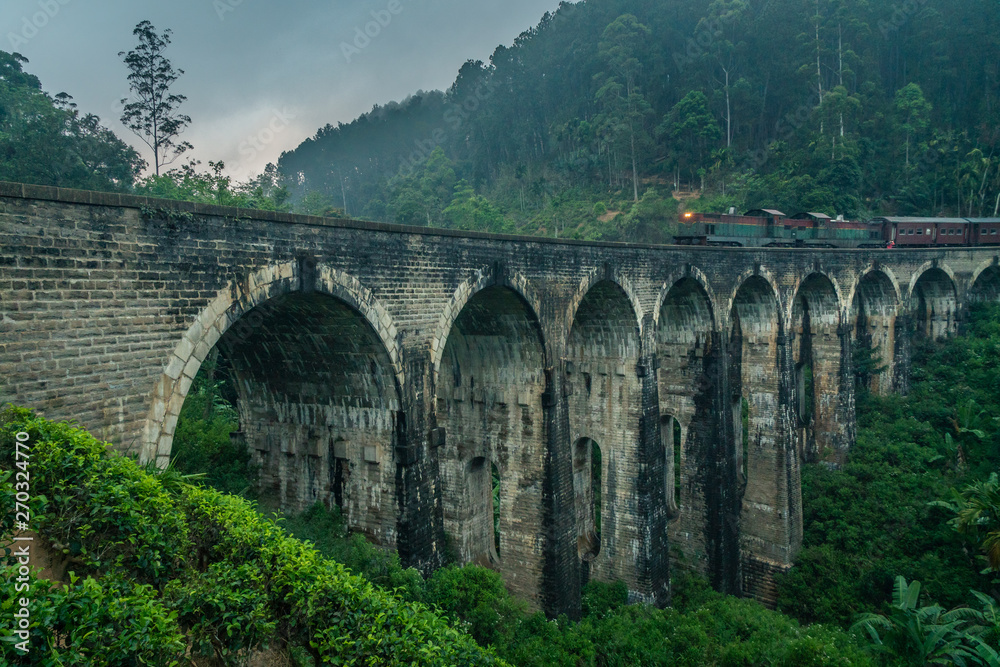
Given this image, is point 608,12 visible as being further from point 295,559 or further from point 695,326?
point 295,559

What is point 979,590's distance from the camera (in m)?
17.4

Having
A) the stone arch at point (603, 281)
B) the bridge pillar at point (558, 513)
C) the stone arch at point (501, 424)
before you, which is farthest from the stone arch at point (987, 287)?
the stone arch at point (501, 424)

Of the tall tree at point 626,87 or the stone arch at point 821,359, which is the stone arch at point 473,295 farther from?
the tall tree at point 626,87

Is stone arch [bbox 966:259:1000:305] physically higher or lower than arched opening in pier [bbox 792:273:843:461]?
higher

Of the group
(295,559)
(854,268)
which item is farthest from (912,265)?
(295,559)

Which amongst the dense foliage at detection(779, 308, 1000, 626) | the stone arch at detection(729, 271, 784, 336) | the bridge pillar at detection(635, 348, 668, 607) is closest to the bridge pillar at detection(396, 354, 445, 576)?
the bridge pillar at detection(635, 348, 668, 607)

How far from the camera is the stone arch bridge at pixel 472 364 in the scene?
23.0 ft

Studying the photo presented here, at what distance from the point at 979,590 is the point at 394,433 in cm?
1779

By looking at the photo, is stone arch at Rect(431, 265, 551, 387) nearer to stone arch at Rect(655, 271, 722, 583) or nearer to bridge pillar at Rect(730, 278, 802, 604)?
stone arch at Rect(655, 271, 722, 583)

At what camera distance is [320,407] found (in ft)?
37.9

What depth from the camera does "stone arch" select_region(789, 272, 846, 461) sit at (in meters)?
24.9

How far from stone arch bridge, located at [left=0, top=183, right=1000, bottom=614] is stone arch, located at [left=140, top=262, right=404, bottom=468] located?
0.03 meters

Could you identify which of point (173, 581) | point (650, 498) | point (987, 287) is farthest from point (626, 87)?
point (173, 581)

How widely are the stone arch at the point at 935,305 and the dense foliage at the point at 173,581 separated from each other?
109ft
